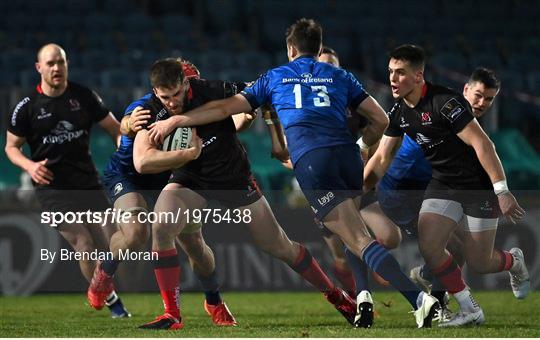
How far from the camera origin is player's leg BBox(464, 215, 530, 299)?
28.0 feet

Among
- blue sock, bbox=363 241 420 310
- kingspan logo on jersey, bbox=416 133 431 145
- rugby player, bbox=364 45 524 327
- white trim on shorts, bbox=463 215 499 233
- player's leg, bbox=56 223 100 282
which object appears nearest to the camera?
blue sock, bbox=363 241 420 310

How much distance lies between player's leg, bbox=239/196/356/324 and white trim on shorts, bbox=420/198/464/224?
2.93ft

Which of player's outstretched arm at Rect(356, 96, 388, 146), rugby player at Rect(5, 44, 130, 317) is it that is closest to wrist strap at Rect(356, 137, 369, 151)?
player's outstretched arm at Rect(356, 96, 388, 146)

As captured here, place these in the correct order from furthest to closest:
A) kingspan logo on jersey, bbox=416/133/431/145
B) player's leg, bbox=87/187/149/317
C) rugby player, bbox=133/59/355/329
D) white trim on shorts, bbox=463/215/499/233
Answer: player's leg, bbox=87/187/149/317
white trim on shorts, bbox=463/215/499/233
kingspan logo on jersey, bbox=416/133/431/145
rugby player, bbox=133/59/355/329

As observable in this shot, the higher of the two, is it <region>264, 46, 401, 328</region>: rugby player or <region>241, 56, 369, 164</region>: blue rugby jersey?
<region>241, 56, 369, 164</region>: blue rugby jersey

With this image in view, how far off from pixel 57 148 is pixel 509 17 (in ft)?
41.9

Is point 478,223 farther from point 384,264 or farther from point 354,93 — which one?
point 354,93

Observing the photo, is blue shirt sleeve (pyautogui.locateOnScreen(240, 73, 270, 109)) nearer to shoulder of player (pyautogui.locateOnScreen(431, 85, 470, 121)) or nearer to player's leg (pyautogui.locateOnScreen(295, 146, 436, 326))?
player's leg (pyautogui.locateOnScreen(295, 146, 436, 326))

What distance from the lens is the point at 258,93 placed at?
7.92 m

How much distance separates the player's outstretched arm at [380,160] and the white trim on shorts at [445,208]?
441mm

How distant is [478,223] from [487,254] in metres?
0.26

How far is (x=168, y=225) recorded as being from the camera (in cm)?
803

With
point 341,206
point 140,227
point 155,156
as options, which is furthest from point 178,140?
point 341,206

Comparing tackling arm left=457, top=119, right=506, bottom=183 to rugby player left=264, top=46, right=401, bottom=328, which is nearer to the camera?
tackling arm left=457, top=119, right=506, bottom=183
